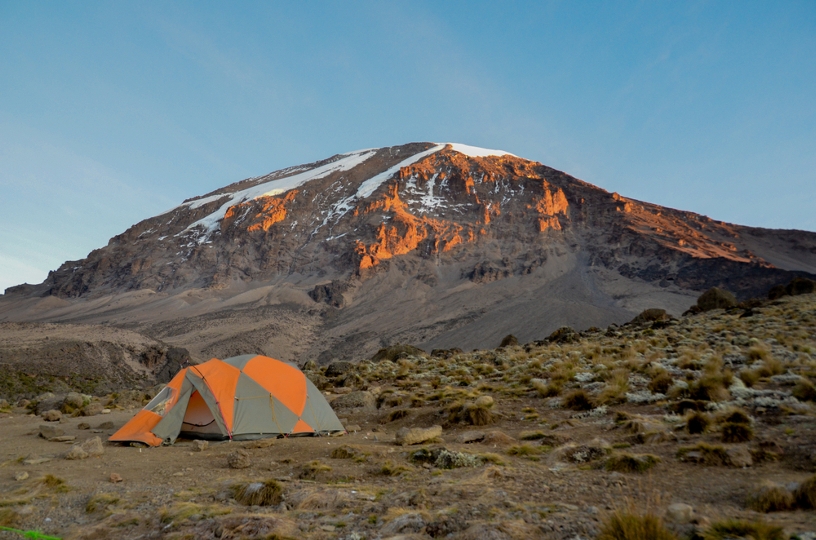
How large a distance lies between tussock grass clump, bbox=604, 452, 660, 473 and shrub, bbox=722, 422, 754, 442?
1.13 metres

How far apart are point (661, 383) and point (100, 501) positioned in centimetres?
937

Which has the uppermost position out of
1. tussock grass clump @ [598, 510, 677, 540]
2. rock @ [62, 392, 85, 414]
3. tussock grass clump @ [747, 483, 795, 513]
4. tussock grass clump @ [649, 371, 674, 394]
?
tussock grass clump @ [598, 510, 677, 540]

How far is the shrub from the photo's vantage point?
5.38 meters

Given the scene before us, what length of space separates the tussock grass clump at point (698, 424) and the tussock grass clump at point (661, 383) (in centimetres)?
315

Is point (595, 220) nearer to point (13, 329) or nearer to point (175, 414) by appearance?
point (13, 329)

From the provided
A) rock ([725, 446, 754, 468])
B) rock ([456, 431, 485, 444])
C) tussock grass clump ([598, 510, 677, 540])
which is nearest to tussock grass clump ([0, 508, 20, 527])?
tussock grass clump ([598, 510, 677, 540])

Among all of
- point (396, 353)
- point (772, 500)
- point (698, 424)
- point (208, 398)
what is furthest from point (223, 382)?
point (396, 353)

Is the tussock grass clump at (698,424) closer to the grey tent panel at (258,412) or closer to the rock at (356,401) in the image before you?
the grey tent panel at (258,412)

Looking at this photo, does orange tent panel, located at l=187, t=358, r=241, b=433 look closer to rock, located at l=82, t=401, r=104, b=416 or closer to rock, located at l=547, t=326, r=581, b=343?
rock, located at l=82, t=401, r=104, b=416

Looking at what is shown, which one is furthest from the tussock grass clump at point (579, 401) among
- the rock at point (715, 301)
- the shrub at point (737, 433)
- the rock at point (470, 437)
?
the rock at point (715, 301)

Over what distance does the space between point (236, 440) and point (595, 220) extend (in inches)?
4925

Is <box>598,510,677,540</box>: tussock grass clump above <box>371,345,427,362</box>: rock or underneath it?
above

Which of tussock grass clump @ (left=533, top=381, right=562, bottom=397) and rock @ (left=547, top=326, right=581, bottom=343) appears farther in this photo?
rock @ (left=547, top=326, right=581, bottom=343)

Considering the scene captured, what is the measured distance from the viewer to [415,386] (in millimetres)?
15203
